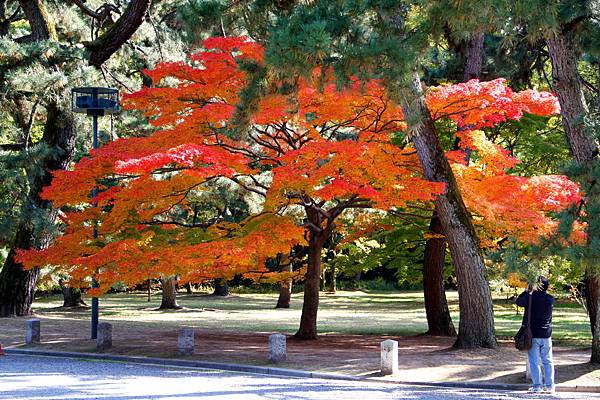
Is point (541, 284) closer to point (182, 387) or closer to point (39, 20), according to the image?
point (182, 387)

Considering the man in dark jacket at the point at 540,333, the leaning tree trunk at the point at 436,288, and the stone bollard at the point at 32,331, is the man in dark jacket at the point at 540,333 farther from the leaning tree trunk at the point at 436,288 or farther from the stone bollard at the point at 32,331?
the stone bollard at the point at 32,331

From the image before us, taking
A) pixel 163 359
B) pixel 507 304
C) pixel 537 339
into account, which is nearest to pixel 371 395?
pixel 537 339

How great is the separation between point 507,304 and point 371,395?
31.5 m

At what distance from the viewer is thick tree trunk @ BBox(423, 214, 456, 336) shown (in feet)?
67.2

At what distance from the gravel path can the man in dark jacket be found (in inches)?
11.5

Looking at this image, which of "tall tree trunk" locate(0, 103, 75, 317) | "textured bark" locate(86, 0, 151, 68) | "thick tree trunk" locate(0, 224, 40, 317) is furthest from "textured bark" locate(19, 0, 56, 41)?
"thick tree trunk" locate(0, 224, 40, 317)

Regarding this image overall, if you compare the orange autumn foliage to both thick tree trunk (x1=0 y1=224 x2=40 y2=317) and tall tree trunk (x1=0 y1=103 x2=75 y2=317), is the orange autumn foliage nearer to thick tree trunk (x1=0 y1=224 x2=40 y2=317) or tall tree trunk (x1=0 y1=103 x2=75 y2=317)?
tall tree trunk (x1=0 y1=103 x2=75 y2=317)

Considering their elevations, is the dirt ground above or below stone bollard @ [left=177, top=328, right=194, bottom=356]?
below

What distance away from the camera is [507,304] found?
40219 mm

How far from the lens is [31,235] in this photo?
24.0 metres

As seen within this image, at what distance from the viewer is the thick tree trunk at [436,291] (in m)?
20.5

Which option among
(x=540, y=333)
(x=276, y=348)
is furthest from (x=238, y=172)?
(x=540, y=333)

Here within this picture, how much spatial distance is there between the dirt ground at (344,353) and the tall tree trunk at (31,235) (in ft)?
8.94

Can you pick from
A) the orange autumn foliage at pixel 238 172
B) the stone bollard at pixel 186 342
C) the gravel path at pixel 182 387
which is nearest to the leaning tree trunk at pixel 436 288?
the orange autumn foliage at pixel 238 172
